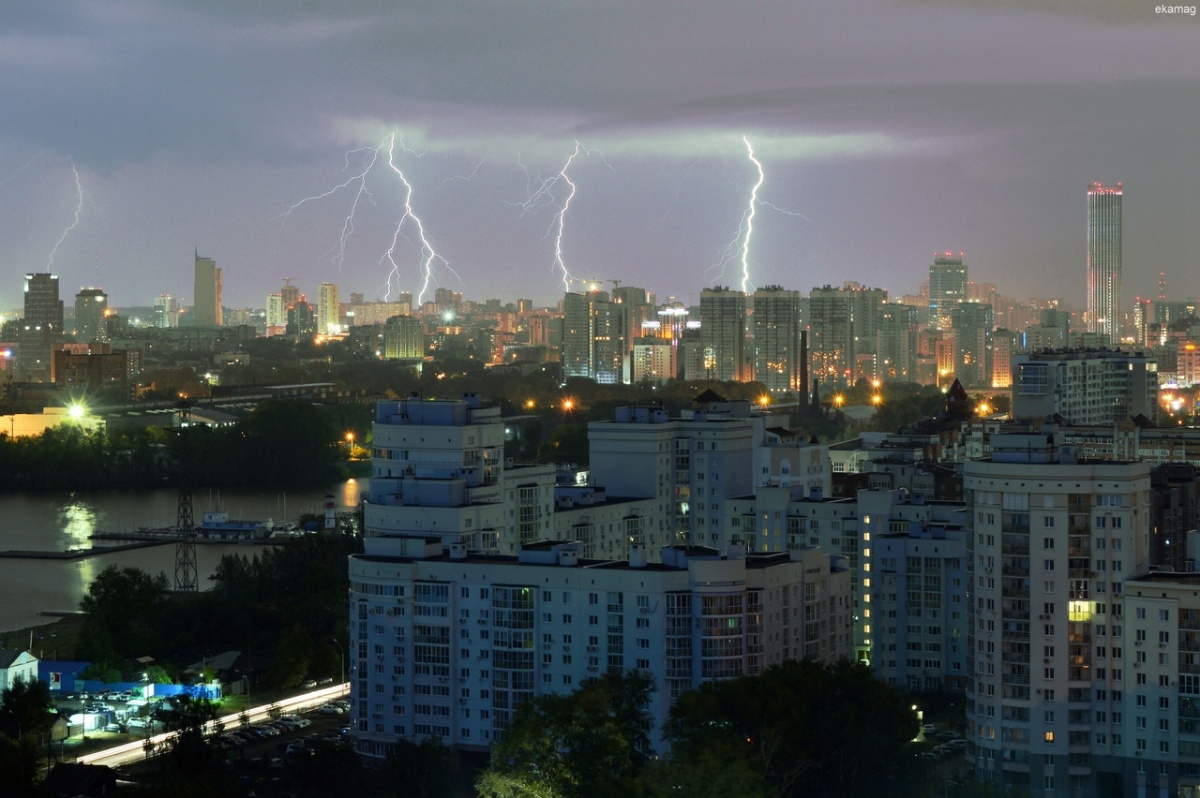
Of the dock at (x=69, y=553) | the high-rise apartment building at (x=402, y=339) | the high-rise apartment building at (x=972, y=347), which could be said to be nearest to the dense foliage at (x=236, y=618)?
the dock at (x=69, y=553)

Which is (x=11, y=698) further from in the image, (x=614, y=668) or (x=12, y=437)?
(x=12, y=437)

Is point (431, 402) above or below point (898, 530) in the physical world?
above

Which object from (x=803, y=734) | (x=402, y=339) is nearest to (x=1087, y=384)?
(x=803, y=734)

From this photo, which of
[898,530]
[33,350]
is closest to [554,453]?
[898,530]

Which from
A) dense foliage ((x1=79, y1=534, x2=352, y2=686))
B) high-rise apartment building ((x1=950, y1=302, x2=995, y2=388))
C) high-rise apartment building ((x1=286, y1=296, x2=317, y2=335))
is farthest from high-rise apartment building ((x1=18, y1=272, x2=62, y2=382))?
dense foliage ((x1=79, y1=534, x2=352, y2=686))

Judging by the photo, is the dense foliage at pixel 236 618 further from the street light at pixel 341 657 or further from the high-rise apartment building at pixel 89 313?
the high-rise apartment building at pixel 89 313

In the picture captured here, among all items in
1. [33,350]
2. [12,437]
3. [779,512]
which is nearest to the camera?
[779,512]
